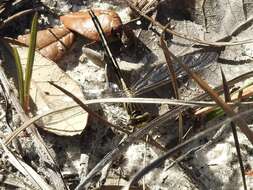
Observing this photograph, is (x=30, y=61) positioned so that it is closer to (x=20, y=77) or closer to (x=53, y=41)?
(x=20, y=77)

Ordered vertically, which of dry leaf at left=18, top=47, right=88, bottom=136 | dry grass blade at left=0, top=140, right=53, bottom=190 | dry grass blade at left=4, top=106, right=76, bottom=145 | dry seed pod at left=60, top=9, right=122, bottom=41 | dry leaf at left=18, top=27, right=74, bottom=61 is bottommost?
dry grass blade at left=0, top=140, right=53, bottom=190

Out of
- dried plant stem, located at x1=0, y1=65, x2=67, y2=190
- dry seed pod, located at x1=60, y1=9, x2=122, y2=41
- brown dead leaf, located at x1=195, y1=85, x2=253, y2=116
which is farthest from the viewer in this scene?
dry seed pod, located at x1=60, y1=9, x2=122, y2=41

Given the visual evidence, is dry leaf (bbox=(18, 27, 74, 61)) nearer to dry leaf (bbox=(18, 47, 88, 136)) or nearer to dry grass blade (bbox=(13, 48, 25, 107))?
dry leaf (bbox=(18, 47, 88, 136))

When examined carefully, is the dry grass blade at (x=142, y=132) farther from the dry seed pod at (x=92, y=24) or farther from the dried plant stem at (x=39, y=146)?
the dry seed pod at (x=92, y=24)

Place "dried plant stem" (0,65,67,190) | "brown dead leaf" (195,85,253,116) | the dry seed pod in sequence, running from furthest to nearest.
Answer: the dry seed pod < "brown dead leaf" (195,85,253,116) < "dried plant stem" (0,65,67,190)

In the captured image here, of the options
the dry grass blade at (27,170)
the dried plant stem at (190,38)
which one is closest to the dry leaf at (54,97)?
the dry grass blade at (27,170)

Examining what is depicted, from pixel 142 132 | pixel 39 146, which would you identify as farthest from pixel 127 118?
pixel 39 146

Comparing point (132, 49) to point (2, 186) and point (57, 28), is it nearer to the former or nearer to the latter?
point (57, 28)

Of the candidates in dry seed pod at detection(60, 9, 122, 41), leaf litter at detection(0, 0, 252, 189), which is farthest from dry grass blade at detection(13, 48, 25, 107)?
dry seed pod at detection(60, 9, 122, 41)
